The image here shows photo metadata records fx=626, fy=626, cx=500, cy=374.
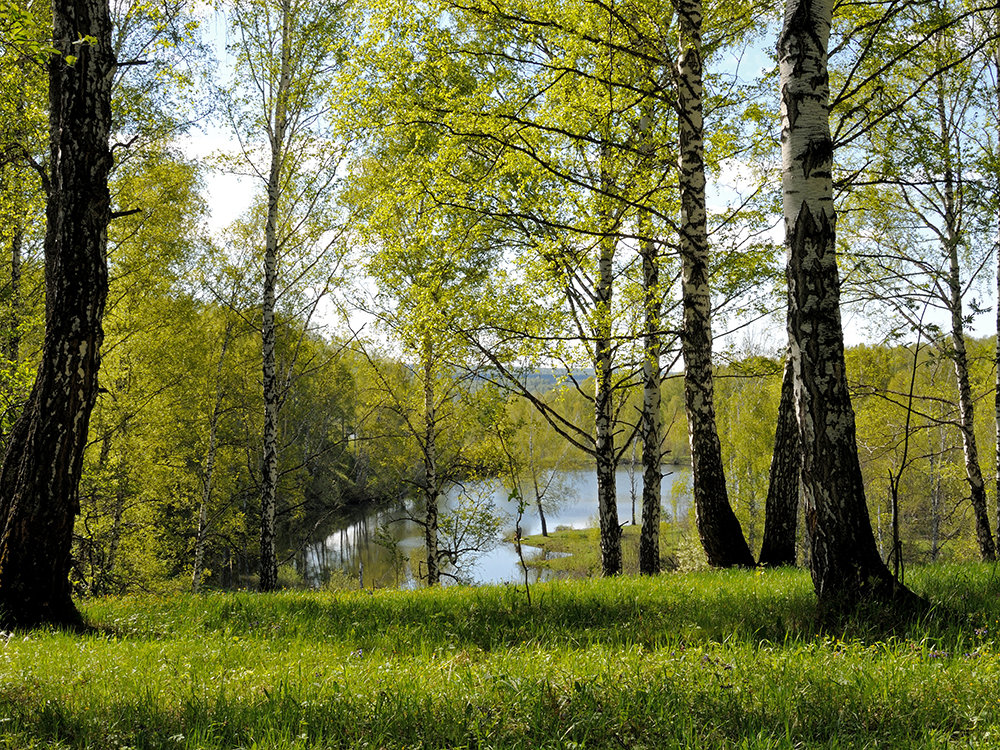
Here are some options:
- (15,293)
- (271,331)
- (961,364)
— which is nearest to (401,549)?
(271,331)

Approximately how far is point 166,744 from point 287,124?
10561 mm

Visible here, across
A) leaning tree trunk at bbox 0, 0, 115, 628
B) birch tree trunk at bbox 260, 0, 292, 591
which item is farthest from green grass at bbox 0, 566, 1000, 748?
birch tree trunk at bbox 260, 0, 292, 591

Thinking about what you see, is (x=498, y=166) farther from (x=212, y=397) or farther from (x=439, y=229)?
(x=212, y=397)

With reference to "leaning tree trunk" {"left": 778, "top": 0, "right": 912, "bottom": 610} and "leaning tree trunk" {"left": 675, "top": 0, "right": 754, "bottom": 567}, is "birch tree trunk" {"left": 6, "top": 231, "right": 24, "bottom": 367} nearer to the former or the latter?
"leaning tree trunk" {"left": 675, "top": 0, "right": 754, "bottom": 567}

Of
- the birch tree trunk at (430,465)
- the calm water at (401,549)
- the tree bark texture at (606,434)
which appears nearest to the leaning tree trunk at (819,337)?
the tree bark texture at (606,434)

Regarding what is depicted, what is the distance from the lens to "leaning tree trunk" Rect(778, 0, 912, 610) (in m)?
3.90

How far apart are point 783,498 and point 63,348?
297 inches

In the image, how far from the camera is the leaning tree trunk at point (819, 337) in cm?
390

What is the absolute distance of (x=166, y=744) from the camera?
2.38 m

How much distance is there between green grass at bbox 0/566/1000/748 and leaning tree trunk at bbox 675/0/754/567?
2.20 m

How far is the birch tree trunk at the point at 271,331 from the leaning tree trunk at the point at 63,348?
5.29 metres

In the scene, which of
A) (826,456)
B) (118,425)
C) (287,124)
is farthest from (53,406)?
(118,425)

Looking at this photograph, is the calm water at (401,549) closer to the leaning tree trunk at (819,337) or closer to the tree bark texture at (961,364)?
the tree bark texture at (961,364)

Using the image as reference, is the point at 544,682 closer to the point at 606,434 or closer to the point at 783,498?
the point at 783,498
